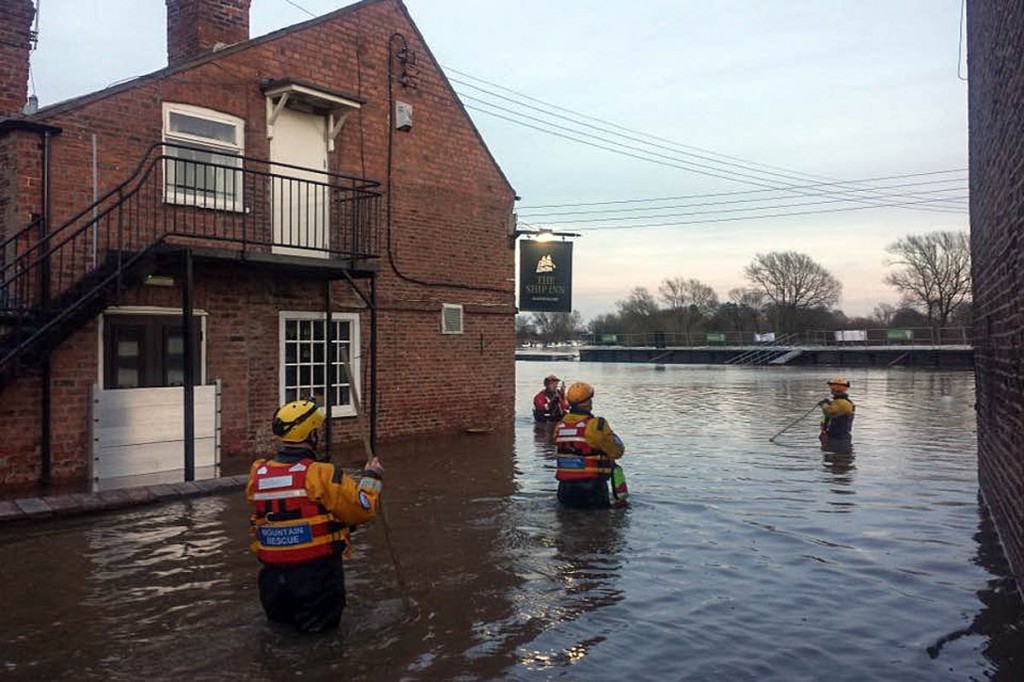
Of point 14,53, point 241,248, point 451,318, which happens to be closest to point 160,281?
point 241,248

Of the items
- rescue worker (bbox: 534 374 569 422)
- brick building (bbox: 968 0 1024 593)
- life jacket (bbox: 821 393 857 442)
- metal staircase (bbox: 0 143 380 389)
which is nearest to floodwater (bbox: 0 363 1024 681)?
brick building (bbox: 968 0 1024 593)

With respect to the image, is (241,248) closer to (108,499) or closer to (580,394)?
(108,499)

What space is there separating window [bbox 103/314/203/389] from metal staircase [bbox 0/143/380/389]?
884 mm

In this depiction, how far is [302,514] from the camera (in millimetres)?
5191

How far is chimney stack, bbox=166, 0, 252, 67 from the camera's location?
13.7 meters

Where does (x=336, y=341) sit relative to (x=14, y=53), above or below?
below

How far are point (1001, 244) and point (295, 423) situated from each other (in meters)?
5.26

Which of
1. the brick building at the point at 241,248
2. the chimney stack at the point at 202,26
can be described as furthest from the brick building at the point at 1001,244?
the chimney stack at the point at 202,26

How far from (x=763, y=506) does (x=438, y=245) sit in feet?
27.3

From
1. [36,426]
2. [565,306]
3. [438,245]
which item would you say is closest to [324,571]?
[36,426]

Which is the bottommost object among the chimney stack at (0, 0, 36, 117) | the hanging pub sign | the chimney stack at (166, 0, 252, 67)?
the hanging pub sign

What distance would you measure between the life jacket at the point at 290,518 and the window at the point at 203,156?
757 centimetres

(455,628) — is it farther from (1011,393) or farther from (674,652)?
(1011,393)

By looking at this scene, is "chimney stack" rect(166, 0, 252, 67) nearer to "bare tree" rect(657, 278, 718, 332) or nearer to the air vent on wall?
the air vent on wall
